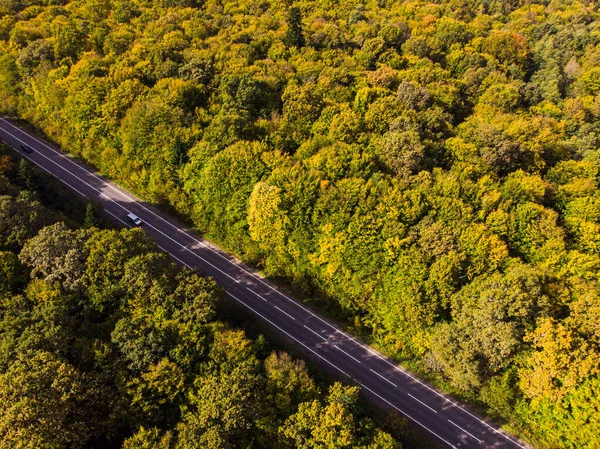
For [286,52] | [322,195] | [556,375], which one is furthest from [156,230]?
[556,375]

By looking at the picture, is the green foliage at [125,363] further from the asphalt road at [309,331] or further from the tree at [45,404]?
the asphalt road at [309,331]

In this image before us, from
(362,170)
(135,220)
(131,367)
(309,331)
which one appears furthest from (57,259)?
(362,170)

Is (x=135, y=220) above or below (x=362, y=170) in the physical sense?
below

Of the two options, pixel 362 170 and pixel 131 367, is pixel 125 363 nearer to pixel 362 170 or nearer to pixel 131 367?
pixel 131 367

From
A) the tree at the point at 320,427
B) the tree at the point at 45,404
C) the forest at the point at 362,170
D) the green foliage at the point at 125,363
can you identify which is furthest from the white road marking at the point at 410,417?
the tree at the point at 45,404

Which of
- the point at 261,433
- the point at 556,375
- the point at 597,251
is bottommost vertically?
the point at 261,433

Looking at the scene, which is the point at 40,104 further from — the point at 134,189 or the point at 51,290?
the point at 51,290
